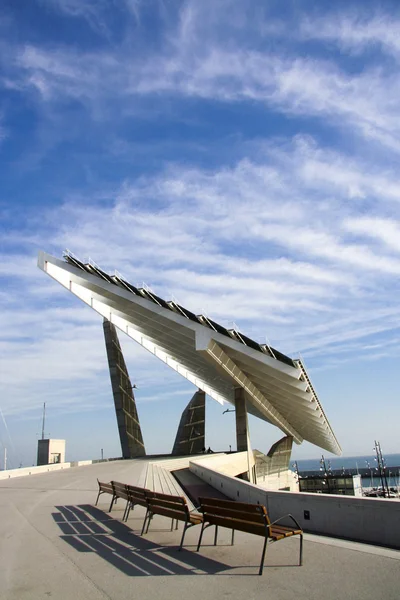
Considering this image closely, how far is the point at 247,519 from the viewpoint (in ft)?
16.3

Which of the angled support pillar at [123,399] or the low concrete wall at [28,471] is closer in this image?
the low concrete wall at [28,471]

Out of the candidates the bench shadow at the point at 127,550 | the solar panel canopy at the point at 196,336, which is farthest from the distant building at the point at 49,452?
the bench shadow at the point at 127,550

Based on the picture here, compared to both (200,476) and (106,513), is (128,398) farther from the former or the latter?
(106,513)

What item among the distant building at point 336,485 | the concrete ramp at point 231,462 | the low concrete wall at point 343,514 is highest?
the low concrete wall at point 343,514

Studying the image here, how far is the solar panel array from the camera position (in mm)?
22016

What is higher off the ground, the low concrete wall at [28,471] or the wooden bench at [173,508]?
the wooden bench at [173,508]

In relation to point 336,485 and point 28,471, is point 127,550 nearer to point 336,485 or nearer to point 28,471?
point 28,471

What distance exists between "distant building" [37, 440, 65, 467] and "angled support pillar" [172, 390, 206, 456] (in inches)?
680

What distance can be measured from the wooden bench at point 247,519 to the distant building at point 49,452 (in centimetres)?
2821

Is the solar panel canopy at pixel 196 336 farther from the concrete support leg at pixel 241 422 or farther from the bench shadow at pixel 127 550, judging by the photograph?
the bench shadow at pixel 127 550

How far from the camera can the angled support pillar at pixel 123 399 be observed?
37250 millimetres

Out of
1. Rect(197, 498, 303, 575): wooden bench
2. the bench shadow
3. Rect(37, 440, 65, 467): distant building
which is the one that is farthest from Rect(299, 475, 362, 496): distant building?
Rect(197, 498, 303, 575): wooden bench

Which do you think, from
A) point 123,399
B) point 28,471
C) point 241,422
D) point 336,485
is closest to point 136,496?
point 28,471

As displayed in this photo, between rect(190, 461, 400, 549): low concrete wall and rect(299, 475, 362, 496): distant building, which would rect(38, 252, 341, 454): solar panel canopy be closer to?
rect(190, 461, 400, 549): low concrete wall
